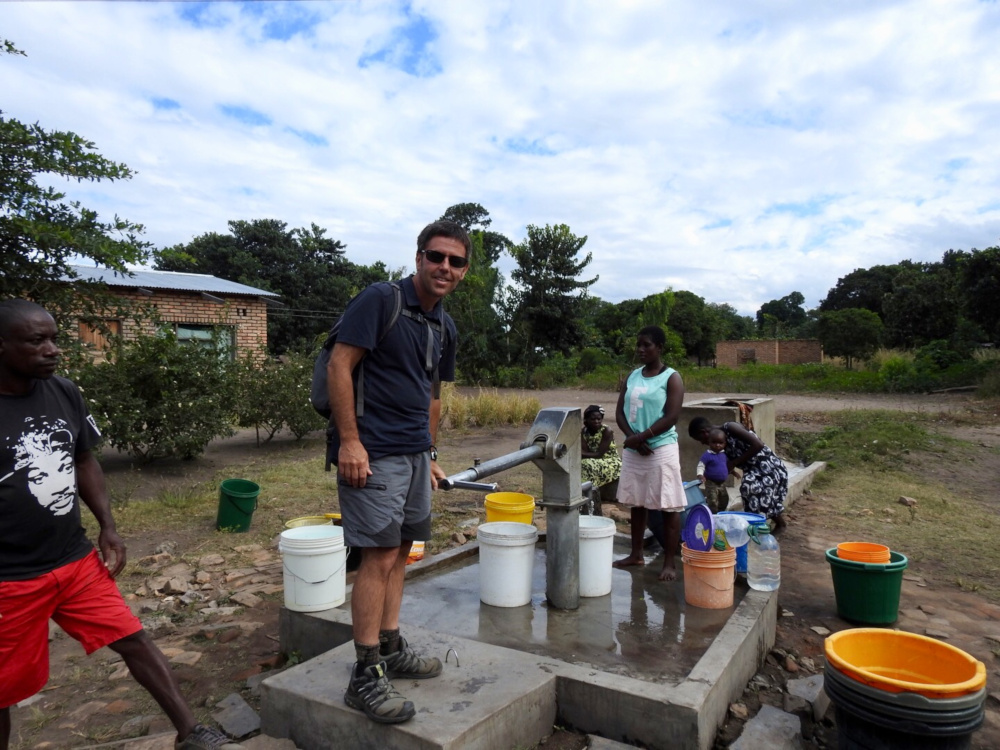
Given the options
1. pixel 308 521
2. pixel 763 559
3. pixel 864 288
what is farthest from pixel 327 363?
pixel 864 288

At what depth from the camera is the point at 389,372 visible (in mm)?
2643

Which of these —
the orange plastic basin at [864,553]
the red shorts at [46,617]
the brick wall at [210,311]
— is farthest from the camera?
the brick wall at [210,311]

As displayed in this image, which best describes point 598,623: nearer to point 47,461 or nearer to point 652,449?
point 652,449

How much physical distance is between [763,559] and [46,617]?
146 inches

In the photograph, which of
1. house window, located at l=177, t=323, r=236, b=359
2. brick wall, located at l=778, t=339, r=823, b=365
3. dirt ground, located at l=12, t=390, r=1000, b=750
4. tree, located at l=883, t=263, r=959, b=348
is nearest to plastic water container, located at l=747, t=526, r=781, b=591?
dirt ground, located at l=12, t=390, r=1000, b=750

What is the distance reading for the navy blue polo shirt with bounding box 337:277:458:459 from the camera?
256 centimetres

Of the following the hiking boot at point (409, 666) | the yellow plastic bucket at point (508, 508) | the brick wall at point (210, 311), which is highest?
the brick wall at point (210, 311)

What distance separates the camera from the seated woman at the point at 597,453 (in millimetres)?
6418

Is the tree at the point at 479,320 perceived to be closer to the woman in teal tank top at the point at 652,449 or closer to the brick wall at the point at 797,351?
the brick wall at the point at 797,351

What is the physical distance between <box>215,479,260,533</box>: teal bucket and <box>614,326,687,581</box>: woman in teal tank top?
3456 mm

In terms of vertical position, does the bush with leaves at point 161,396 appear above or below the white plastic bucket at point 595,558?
above

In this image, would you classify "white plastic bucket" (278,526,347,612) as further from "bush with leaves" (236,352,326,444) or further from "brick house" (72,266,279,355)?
"brick house" (72,266,279,355)

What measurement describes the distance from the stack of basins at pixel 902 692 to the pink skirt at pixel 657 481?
65.1 inches

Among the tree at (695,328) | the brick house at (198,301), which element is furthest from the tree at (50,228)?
the tree at (695,328)
